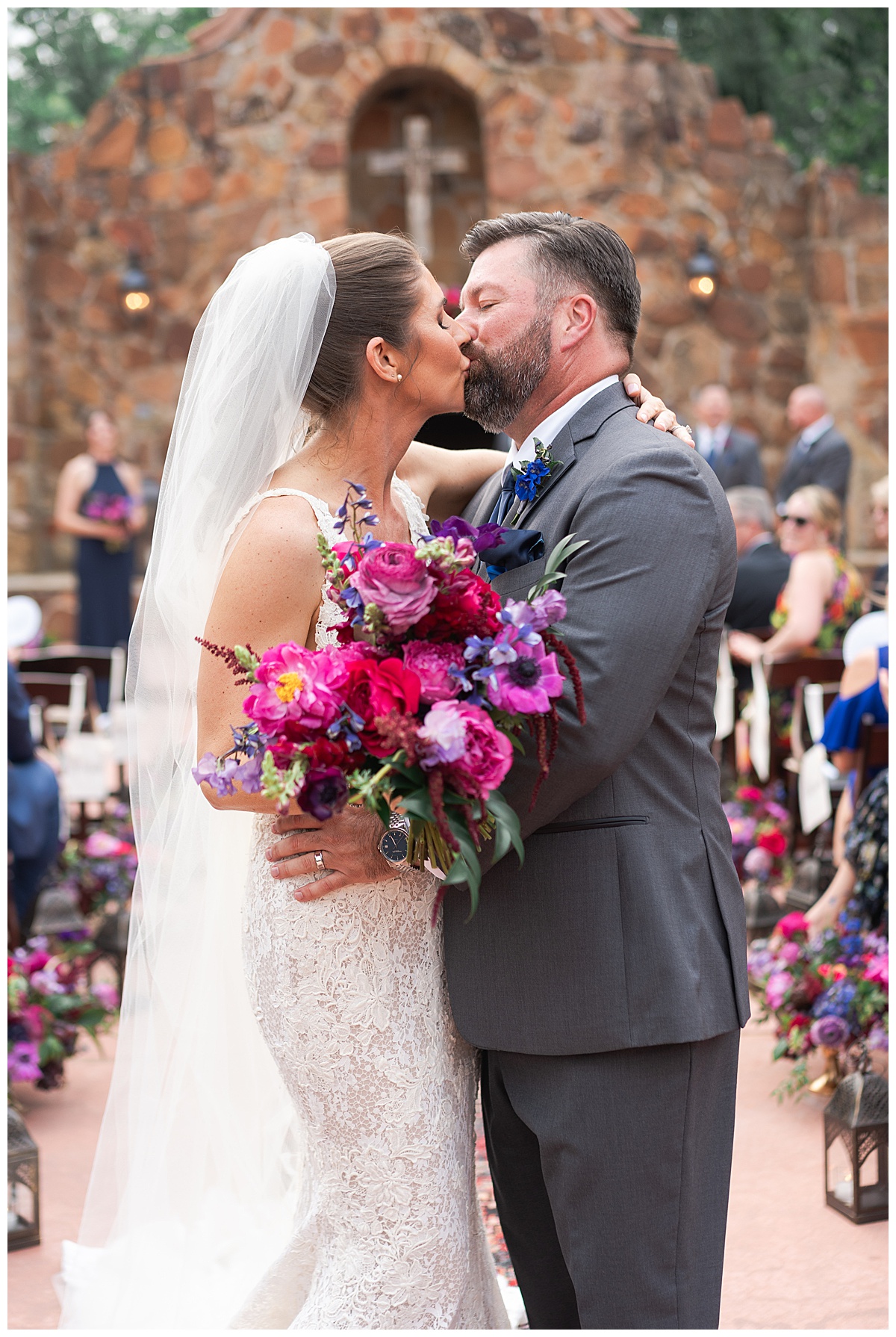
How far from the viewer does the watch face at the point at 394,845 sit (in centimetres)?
227

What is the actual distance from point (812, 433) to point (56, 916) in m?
7.70

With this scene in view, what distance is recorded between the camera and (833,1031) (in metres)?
4.04

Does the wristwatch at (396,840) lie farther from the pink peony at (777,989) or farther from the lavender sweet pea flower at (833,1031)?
the pink peony at (777,989)

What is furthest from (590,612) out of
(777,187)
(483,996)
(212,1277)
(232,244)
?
(777,187)

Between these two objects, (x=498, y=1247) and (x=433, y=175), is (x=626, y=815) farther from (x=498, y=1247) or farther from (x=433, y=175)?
(x=433, y=175)

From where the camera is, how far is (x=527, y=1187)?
2.47 m

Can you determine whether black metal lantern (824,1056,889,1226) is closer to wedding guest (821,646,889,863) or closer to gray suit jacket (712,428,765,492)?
wedding guest (821,646,889,863)

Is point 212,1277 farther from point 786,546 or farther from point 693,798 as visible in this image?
point 786,546

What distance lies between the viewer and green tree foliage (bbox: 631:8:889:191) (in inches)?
594

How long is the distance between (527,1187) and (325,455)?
4.80 feet

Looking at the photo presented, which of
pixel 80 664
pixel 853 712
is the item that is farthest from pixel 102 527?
pixel 853 712

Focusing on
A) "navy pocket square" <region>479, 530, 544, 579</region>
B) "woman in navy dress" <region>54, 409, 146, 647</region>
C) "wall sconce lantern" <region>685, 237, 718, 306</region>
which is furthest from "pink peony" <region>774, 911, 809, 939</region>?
"wall sconce lantern" <region>685, 237, 718, 306</region>

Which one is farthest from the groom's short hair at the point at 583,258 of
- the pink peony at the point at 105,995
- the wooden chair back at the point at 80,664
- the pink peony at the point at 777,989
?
the wooden chair back at the point at 80,664

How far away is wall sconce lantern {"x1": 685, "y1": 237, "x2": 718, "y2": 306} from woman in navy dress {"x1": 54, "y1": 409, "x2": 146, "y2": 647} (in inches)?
215
